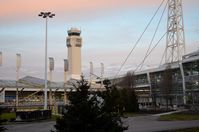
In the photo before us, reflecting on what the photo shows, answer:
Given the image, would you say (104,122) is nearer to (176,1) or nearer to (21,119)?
(21,119)

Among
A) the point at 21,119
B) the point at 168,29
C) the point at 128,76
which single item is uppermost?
the point at 168,29

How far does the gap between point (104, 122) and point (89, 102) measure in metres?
0.69

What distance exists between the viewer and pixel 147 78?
5118 inches

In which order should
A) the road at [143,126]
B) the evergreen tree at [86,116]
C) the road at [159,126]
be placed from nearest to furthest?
the evergreen tree at [86,116] → the road at [159,126] → the road at [143,126]

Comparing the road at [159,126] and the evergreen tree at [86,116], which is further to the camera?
the road at [159,126]

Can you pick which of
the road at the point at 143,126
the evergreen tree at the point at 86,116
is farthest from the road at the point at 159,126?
the evergreen tree at the point at 86,116

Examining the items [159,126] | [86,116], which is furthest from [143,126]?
[86,116]

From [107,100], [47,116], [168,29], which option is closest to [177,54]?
[168,29]

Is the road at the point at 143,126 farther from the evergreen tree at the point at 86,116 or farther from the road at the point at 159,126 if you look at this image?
the evergreen tree at the point at 86,116

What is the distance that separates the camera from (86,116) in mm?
9898

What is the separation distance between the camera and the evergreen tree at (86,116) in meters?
9.77

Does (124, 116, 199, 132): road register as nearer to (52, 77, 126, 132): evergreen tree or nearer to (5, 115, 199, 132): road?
(5, 115, 199, 132): road

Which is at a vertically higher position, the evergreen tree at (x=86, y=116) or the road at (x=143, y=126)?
the evergreen tree at (x=86, y=116)

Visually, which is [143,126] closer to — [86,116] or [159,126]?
[159,126]
